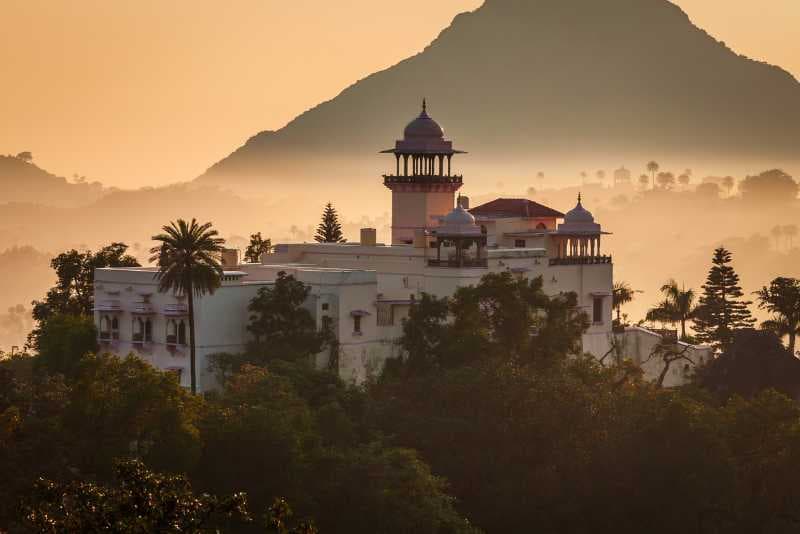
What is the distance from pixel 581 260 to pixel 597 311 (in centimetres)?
237

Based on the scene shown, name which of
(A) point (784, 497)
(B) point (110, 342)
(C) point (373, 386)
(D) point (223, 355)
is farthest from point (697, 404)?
(B) point (110, 342)

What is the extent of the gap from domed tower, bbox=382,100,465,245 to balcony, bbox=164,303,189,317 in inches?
800

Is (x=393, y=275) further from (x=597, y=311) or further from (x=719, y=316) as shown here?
(x=719, y=316)

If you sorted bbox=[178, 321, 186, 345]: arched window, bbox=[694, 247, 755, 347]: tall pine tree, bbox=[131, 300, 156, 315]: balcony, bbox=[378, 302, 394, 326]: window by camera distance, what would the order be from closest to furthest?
1. bbox=[178, 321, 186, 345]: arched window
2. bbox=[131, 300, 156, 315]: balcony
3. bbox=[378, 302, 394, 326]: window
4. bbox=[694, 247, 755, 347]: tall pine tree

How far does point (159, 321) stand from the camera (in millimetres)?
78750

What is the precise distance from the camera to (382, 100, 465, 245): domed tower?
96.7 metres

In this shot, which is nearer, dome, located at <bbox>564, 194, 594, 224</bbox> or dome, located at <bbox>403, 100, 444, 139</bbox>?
dome, located at <bbox>564, 194, 594, 224</bbox>

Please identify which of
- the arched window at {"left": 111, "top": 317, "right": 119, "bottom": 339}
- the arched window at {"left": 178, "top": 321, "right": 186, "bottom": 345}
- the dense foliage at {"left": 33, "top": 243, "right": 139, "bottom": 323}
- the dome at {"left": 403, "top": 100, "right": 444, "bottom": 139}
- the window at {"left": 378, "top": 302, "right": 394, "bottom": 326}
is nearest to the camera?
the arched window at {"left": 178, "top": 321, "right": 186, "bottom": 345}

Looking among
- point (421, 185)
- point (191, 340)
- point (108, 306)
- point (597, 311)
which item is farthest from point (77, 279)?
point (597, 311)

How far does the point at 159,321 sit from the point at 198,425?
14.6 m

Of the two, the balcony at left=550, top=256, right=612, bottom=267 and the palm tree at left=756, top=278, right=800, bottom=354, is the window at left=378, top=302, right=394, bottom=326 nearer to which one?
the balcony at left=550, top=256, right=612, bottom=267

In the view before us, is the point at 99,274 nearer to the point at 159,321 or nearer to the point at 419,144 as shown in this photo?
the point at 159,321

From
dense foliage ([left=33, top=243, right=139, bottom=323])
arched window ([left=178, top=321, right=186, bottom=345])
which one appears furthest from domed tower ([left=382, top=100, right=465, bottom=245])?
arched window ([left=178, top=321, right=186, bottom=345])

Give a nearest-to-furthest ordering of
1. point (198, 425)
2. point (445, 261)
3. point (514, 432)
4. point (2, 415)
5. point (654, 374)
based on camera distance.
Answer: point (2, 415)
point (198, 425)
point (514, 432)
point (445, 261)
point (654, 374)
